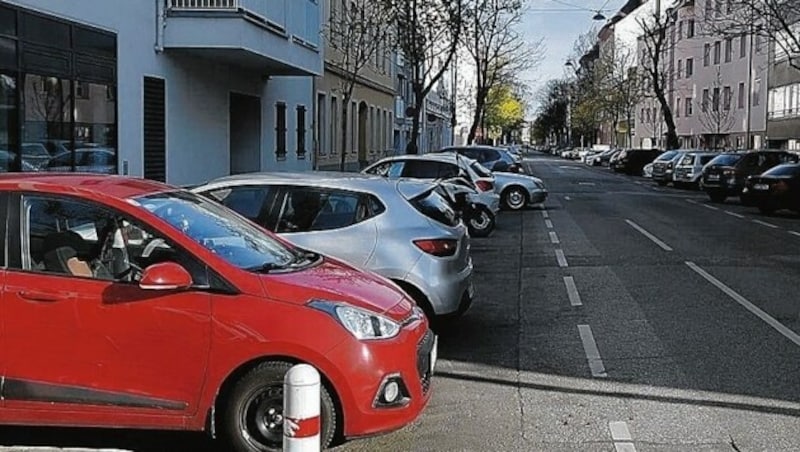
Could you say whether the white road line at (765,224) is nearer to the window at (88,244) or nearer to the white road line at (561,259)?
the white road line at (561,259)

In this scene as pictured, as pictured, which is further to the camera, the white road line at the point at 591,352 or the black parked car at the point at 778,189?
the black parked car at the point at 778,189

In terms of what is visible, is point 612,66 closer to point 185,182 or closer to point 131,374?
point 185,182

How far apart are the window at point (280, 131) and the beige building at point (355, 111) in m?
3.44

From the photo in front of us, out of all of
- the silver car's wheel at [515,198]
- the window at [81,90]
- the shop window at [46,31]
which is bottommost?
the silver car's wheel at [515,198]

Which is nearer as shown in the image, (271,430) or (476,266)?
(271,430)

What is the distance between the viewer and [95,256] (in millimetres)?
5824

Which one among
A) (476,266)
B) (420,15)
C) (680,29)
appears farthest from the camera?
(680,29)

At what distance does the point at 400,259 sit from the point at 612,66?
82.2m

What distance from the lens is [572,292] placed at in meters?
12.2

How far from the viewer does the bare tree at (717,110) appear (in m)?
66.2

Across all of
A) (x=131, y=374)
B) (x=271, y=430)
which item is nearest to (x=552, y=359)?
(x=271, y=430)

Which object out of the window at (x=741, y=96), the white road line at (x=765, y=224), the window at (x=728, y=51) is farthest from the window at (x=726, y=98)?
the white road line at (x=765, y=224)

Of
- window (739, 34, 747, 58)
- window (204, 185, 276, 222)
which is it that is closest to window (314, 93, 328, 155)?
window (204, 185, 276, 222)

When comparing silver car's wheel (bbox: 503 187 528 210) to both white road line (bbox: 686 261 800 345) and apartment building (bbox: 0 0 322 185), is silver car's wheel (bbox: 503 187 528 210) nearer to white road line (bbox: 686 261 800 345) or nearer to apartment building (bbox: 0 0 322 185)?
apartment building (bbox: 0 0 322 185)
